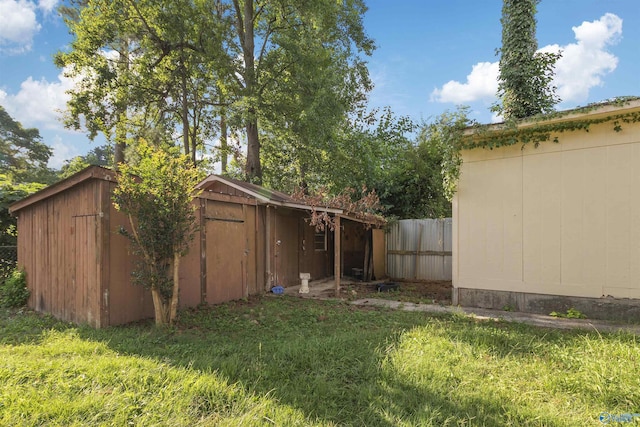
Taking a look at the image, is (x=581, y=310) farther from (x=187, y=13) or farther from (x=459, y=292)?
(x=187, y=13)

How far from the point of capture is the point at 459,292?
663cm

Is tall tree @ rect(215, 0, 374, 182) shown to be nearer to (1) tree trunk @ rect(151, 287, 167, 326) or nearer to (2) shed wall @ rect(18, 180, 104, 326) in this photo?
(2) shed wall @ rect(18, 180, 104, 326)

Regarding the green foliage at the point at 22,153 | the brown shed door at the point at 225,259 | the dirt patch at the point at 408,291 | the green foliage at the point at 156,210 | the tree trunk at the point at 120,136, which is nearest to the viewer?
the green foliage at the point at 156,210

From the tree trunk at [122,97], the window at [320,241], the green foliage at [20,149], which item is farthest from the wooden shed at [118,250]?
the green foliage at [20,149]

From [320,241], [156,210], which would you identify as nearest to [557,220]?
[156,210]

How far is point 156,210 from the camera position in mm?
4711

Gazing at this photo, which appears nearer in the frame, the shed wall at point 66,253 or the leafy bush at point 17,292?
the shed wall at point 66,253

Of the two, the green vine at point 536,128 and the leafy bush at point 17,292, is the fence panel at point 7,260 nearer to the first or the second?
the leafy bush at point 17,292

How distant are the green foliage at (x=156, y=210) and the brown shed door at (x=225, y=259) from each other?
1672mm

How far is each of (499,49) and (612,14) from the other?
3559 mm

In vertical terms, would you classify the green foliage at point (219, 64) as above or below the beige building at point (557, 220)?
above

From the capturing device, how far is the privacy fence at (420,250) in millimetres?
10195

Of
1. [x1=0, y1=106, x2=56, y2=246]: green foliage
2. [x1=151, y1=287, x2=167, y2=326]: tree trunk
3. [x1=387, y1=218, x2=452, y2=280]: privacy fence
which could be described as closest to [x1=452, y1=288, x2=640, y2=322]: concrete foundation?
[x1=387, y1=218, x2=452, y2=280]: privacy fence

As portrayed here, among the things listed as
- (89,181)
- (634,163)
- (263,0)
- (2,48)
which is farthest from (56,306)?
(2,48)
